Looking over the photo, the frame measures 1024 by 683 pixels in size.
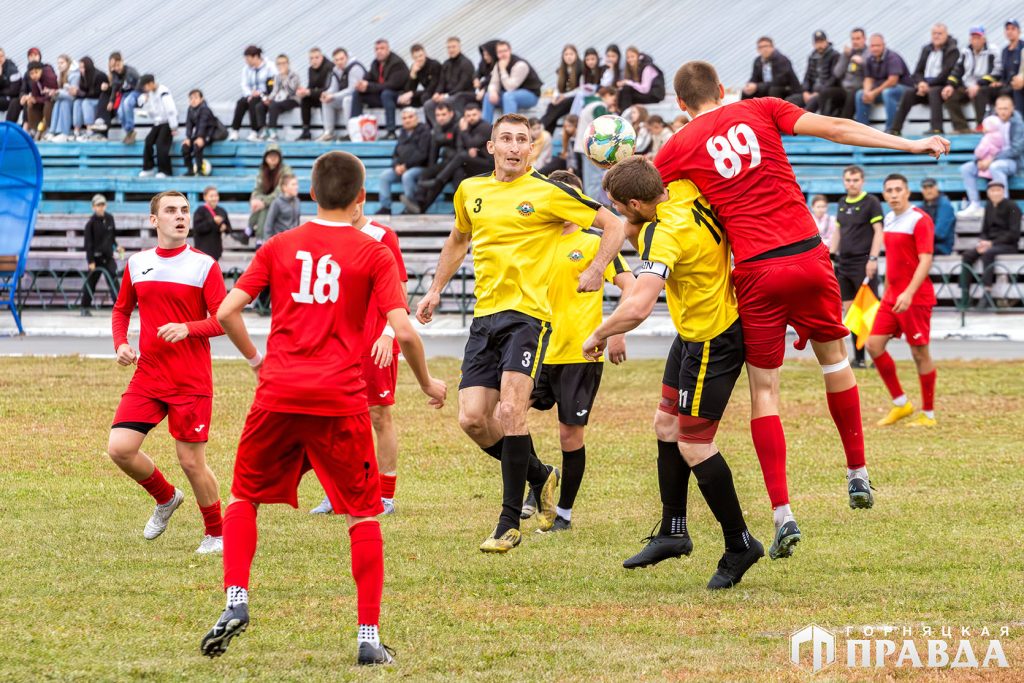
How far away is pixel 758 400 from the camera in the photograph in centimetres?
739

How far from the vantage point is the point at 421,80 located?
26.2 metres

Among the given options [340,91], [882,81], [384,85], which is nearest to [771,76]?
[882,81]

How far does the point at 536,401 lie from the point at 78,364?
1026 centimetres

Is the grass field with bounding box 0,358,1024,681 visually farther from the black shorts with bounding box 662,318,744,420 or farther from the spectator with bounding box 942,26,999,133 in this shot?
the spectator with bounding box 942,26,999,133

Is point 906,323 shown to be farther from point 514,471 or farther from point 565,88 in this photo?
point 565,88

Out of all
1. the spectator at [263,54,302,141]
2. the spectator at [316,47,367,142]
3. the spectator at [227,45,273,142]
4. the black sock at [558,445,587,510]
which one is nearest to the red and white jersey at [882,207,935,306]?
the black sock at [558,445,587,510]

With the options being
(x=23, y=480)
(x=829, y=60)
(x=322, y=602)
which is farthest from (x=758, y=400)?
(x=829, y=60)

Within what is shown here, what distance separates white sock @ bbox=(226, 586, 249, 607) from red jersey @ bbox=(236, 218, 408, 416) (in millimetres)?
Result: 723

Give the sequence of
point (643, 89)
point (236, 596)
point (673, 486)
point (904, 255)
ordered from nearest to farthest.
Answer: point (236, 596), point (673, 486), point (904, 255), point (643, 89)

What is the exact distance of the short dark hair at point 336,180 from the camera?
570 centimetres

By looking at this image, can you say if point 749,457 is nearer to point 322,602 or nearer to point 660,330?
point 322,602

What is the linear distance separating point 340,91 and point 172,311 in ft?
66.2

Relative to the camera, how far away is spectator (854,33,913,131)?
928 inches

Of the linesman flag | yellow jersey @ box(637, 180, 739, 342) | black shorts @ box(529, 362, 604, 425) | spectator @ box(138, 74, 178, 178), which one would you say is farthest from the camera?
spectator @ box(138, 74, 178, 178)
